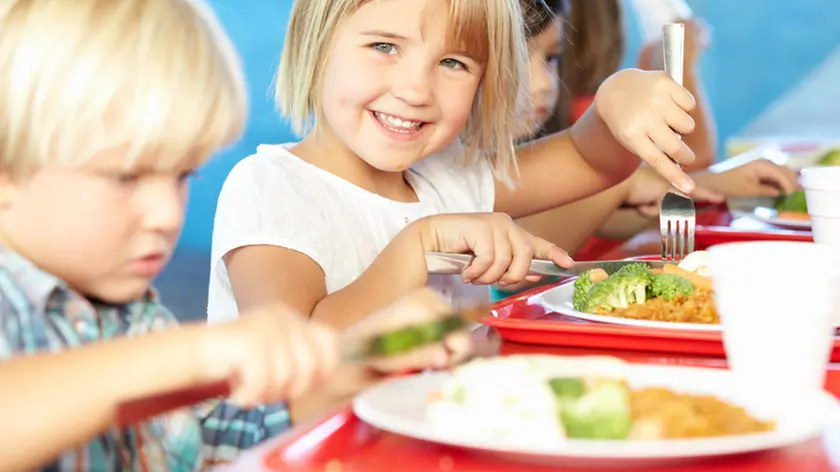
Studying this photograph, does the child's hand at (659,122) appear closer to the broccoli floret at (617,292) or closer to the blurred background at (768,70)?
the broccoli floret at (617,292)

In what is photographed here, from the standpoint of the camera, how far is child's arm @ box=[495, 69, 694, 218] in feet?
5.19

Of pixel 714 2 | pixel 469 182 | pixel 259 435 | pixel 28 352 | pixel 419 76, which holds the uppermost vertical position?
pixel 714 2

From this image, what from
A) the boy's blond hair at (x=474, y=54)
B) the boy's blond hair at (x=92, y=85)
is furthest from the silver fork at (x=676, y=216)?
the boy's blond hair at (x=92, y=85)

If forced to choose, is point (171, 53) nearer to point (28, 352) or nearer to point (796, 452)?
point (28, 352)

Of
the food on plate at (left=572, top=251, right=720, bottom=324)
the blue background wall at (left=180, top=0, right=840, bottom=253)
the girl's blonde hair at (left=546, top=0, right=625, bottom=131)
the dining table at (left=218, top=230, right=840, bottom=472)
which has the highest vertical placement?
the blue background wall at (left=180, top=0, right=840, bottom=253)

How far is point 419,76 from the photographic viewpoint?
1658 millimetres

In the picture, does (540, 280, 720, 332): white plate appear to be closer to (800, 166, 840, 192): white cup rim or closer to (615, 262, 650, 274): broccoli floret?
(615, 262, 650, 274): broccoli floret

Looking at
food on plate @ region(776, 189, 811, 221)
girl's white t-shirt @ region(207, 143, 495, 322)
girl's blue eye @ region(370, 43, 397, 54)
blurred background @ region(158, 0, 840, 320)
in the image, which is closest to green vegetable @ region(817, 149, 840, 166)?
food on plate @ region(776, 189, 811, 221)

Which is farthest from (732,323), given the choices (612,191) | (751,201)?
(751,201)

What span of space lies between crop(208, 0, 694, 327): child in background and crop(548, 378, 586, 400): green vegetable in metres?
0.63

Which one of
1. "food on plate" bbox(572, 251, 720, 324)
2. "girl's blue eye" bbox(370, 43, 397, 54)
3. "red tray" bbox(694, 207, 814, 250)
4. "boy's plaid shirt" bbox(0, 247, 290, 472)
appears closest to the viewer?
"boy's plaid shirt" bbox(0, 247, 290, 472)

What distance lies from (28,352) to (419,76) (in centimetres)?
90

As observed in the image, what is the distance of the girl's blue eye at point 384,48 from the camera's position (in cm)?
167

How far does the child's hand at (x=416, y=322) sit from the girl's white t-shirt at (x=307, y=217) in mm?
639
